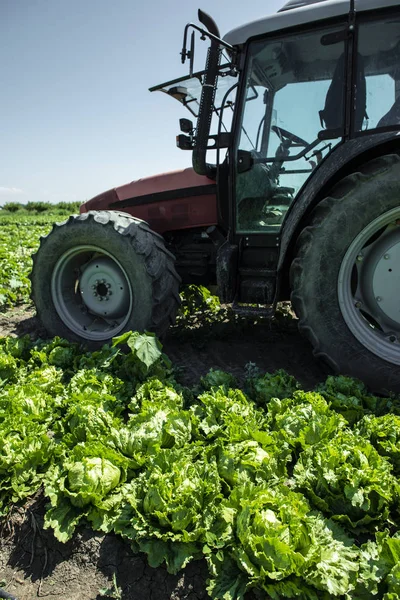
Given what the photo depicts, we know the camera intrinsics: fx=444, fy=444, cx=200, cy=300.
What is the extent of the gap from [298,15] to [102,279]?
2.47 m

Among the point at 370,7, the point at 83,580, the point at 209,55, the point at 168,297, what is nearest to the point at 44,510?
the point at 83,580

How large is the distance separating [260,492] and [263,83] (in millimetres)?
2904

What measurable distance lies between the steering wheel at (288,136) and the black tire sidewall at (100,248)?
141 centimetres

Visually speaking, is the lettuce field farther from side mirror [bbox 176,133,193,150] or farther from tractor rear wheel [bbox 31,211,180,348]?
side mirror [bbox 176,133,193,150]

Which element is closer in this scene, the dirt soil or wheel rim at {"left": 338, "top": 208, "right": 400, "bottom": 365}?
the dirt soil

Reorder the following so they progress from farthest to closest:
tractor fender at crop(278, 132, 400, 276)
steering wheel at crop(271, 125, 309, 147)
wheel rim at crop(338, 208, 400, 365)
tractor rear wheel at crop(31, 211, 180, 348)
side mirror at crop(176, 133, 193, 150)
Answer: side mirror at crop(176, 133, 193, 150) → tractor rear wheel at crop(31, 211, 180, 348) → steering wheel at crop(271, 125, 309, 147) → wheel rim at crop(338, 208, 400, 365) → tractor fender at crop(278, 132, 400, 276)

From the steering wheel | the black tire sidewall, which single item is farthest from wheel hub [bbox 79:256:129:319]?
the steering wheel

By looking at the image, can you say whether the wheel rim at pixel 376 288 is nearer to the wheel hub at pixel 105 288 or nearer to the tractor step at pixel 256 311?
the tractor step at pixel 256 311

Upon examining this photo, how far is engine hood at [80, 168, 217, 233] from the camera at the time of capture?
13.0 ft

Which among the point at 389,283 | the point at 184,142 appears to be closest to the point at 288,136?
the point at 184,142

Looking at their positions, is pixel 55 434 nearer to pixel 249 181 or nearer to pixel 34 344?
pixel 34 344

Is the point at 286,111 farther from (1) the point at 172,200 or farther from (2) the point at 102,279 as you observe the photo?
(2) the point at 102,279

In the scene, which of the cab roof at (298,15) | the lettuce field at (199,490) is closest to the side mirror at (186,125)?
the cab roof at (298,15)

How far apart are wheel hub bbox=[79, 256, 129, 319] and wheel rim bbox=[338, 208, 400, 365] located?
1848mm
